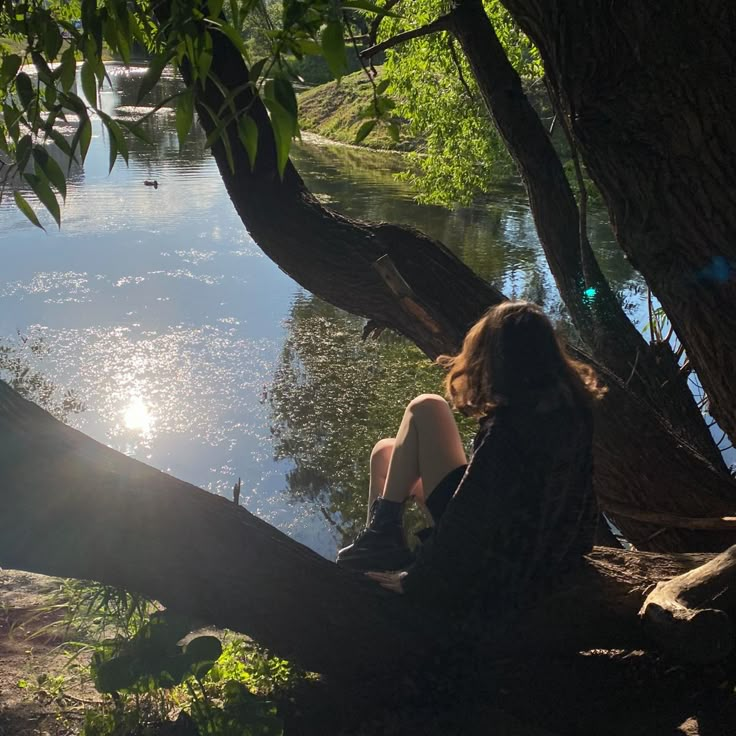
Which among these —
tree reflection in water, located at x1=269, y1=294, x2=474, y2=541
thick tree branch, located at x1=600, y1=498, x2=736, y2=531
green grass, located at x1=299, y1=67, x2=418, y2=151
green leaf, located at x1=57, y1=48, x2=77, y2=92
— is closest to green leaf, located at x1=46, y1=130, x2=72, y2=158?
green leaf, located at x1=57, y1=48, x2=77, y2=92

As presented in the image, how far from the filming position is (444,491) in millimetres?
2697

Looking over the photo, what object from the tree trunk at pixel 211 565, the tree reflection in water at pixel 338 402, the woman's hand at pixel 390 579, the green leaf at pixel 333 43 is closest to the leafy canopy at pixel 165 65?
the green leaf at pixel 333 43

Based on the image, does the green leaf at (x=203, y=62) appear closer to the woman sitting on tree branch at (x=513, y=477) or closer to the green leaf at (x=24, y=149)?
the green leaf at (x=24, y=149)

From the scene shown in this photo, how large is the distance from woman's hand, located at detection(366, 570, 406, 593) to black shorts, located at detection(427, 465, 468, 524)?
0.22m

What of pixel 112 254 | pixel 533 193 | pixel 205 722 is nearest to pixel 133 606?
pixel 205 722

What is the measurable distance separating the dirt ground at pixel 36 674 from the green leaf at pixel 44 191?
183 cm

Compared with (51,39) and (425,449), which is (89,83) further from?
(425,449)

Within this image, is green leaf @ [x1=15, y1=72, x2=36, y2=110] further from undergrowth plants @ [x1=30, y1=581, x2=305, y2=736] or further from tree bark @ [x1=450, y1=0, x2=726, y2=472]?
tree bark @ [x1=450, y1=0, x2=726, y2=472]

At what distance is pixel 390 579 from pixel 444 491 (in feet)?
1.08

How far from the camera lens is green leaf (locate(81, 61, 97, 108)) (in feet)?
4.68

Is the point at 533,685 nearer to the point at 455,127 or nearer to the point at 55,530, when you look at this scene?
the point at 55,530

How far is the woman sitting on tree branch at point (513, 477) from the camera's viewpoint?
2365 millimetres

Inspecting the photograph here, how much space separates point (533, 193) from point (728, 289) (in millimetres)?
1603

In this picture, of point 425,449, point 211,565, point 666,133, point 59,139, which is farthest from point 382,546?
point 59,139
